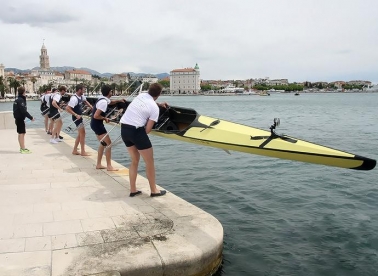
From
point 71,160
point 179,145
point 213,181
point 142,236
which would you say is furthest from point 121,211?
point 179,145

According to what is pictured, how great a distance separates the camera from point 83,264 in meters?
4.30

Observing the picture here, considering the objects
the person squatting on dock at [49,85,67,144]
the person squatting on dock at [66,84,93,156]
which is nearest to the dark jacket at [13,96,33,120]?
the person squatting on dock at [66,84,93,156]

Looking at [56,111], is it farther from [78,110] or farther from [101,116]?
[101,116]

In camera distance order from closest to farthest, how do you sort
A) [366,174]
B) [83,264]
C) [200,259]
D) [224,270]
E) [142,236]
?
[83,264]
[200,259]
[142,236]
[224,270]
[366,174]

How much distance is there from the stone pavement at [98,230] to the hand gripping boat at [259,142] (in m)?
1.38

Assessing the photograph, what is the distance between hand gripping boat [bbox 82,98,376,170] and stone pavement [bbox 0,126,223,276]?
4.51ft

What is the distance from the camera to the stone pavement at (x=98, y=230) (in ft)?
14.3

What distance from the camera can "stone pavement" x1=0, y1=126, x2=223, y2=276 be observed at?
14.3 feet

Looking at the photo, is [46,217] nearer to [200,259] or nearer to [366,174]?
[200,259]

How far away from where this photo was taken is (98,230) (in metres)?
5.27

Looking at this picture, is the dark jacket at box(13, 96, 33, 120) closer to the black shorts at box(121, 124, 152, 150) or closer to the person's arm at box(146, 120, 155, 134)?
the black shorts at box(121, 124, 152, 150)

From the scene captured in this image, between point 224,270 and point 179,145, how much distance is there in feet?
47.2

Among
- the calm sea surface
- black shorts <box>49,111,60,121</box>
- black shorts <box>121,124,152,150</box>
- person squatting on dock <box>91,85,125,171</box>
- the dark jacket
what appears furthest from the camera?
black shorts <box>49,111,60,121</box>

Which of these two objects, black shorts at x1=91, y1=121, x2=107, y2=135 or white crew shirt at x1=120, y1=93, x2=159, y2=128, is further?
black shorts at x1=91, y1=121, x2=107, y2=135
